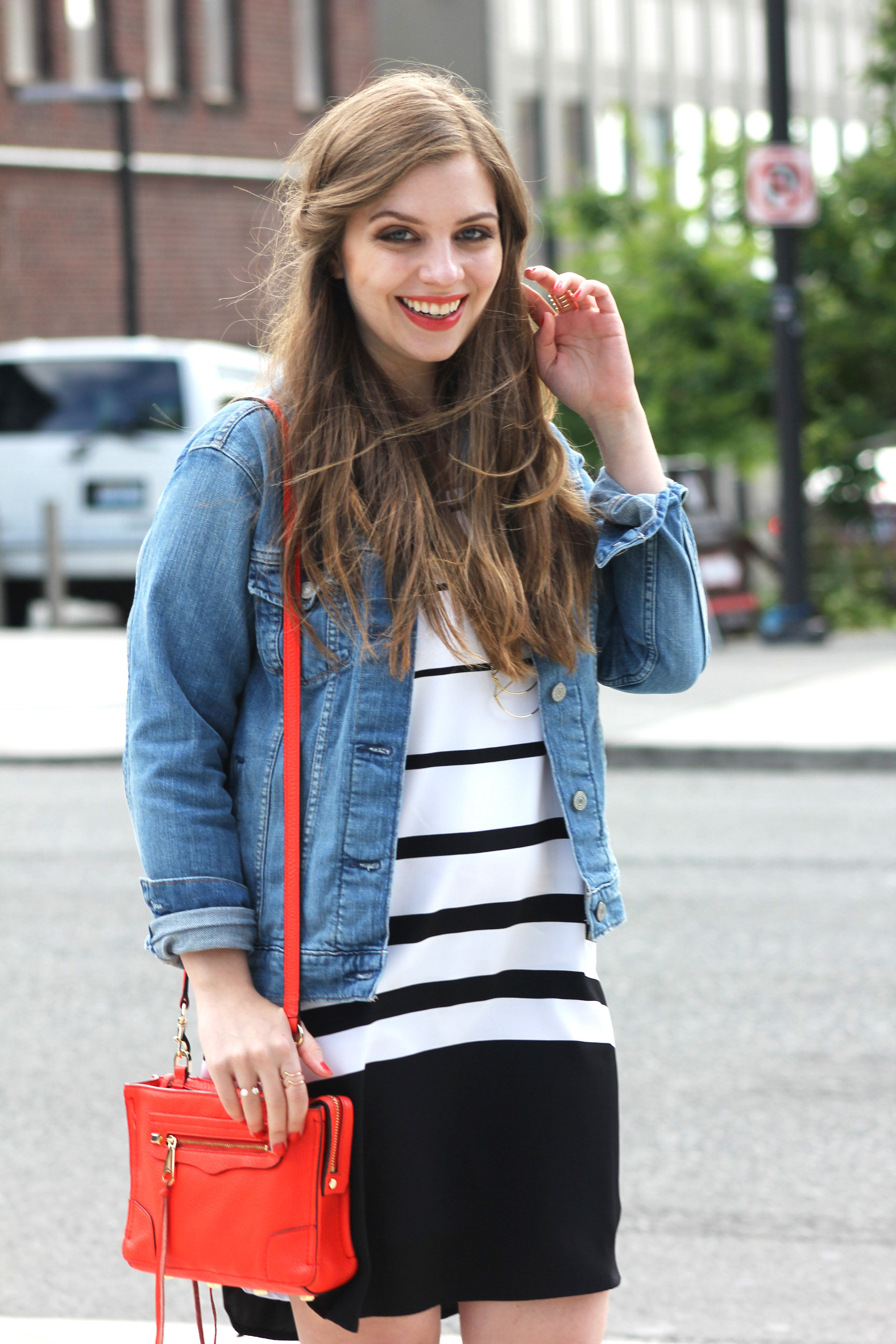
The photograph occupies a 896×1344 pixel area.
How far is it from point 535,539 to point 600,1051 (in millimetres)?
583

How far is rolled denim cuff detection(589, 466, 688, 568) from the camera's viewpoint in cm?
216

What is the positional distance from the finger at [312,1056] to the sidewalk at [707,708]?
7.73m

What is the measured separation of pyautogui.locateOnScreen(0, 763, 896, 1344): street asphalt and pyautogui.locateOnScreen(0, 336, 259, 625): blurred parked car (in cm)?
625

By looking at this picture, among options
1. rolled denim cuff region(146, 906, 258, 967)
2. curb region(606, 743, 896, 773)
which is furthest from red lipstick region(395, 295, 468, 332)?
curb region(606, 743, 896, 773)

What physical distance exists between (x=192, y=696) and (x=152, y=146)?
25344mm

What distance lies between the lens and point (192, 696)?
6.57ft

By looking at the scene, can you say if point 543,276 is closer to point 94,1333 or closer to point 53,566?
point 94,1333

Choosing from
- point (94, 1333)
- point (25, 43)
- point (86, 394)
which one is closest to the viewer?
point (94, 1333)

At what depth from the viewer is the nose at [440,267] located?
204 centimetres

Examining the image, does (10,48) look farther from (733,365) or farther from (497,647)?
(497,647)

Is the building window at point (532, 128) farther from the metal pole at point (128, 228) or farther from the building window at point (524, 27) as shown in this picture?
the metal pole at point (128, 228)

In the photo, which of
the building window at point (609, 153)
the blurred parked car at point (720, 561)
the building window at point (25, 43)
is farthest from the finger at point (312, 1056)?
the building window at point (609, 153)

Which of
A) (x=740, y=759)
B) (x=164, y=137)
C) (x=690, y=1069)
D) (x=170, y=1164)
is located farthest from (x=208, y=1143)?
(x=164, y=137)

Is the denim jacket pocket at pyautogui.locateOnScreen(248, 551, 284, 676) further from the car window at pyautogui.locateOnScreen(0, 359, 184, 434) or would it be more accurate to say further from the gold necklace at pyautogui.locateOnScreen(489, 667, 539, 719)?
the car window at pyautogui.locateOnScreen(0, 359, 184, 434)
